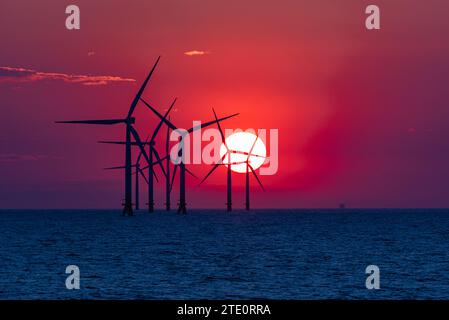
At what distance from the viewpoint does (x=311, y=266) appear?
65.7m

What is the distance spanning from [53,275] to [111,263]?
1269 centimetres

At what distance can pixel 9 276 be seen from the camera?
182 feet

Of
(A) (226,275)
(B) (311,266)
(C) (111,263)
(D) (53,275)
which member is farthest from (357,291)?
(C) (111,263)

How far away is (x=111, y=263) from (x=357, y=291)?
29.5 m

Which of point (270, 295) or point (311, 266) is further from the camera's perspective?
point (311, 266)
